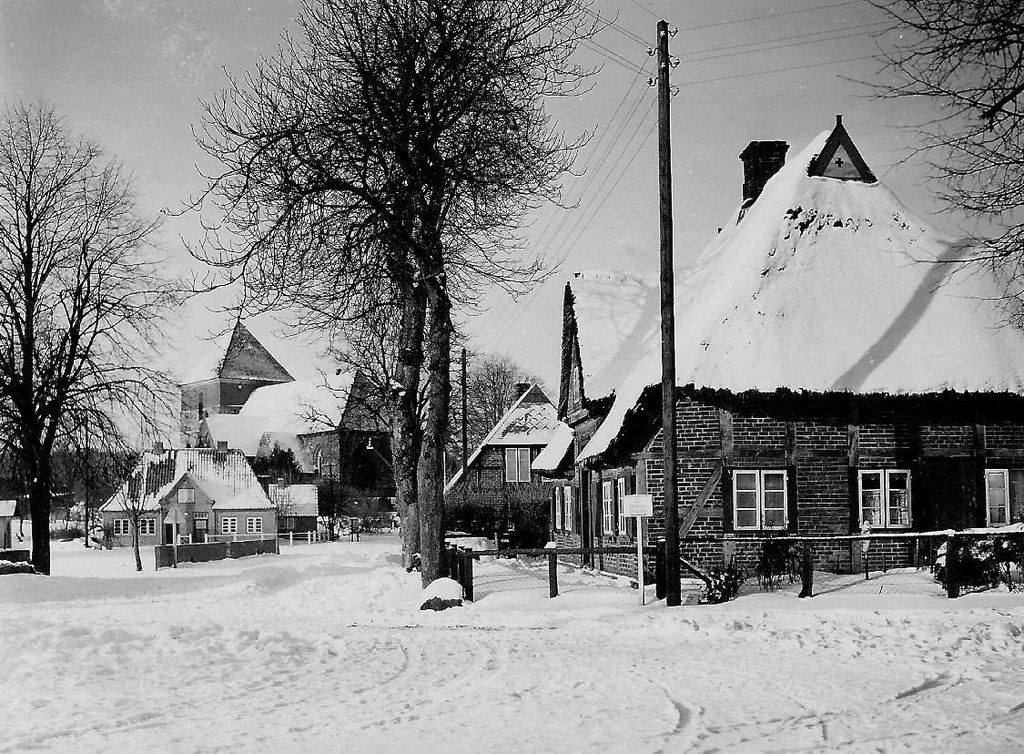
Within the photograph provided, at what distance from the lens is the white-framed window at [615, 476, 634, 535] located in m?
22.9

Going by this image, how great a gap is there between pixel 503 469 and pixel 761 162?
30645 millimetres

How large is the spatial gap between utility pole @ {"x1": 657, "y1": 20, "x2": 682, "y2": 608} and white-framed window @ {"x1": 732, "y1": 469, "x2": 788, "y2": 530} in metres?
4.58

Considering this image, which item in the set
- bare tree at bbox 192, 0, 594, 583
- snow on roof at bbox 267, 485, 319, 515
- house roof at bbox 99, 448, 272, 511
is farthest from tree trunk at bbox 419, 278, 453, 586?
snow on roof at bbox 267, 485, 319, 515

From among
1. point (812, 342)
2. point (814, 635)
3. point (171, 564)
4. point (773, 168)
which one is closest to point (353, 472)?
point (171, 564)

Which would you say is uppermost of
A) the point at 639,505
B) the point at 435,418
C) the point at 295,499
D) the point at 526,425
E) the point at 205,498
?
the point at 526,425

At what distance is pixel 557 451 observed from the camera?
31.3m

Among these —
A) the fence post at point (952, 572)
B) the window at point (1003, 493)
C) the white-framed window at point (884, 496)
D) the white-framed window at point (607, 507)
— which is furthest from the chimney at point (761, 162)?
the fence post at point (952, 572)

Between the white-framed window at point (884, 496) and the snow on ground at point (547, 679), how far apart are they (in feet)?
12.8

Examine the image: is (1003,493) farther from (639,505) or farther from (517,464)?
(517,464)

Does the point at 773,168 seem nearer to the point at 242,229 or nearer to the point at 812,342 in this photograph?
the point at 812,342

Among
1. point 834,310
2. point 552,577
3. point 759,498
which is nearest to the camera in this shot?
point 552,577

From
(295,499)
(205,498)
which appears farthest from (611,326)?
(295,499)

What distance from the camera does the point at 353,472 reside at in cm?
9181

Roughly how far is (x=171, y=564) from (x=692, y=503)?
22.8 metres
